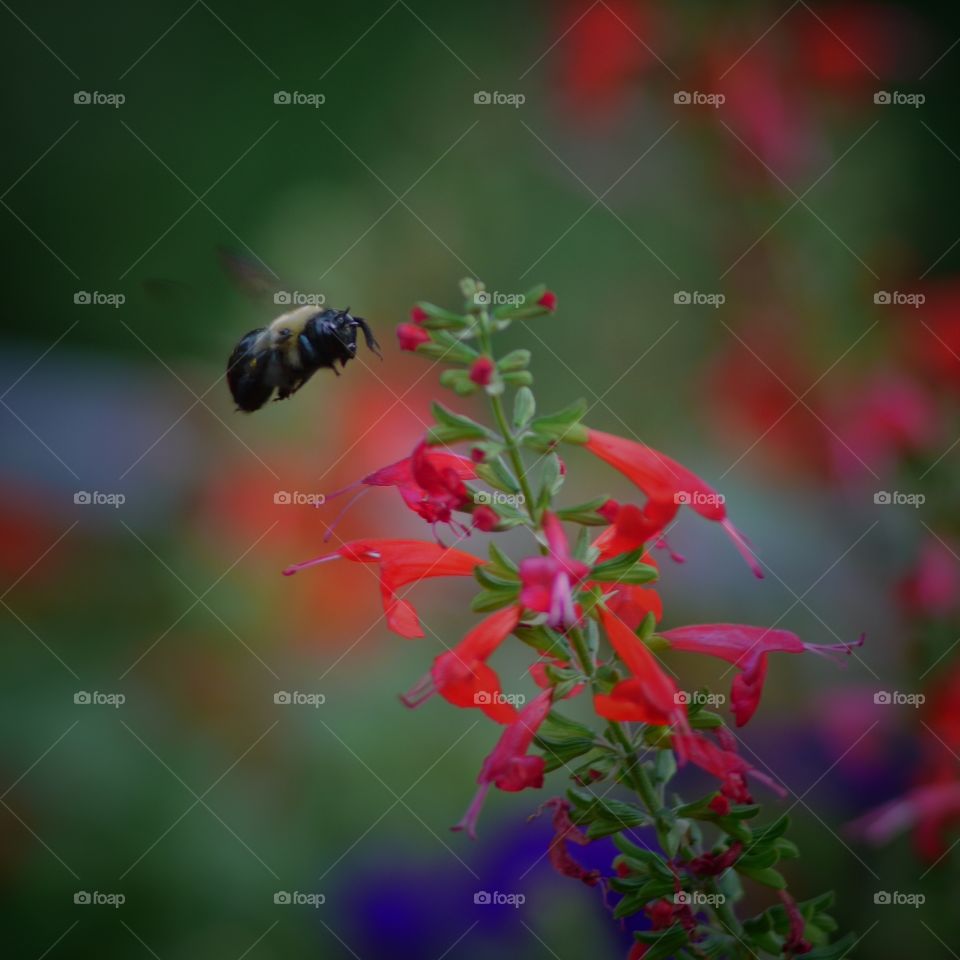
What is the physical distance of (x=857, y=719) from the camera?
1.47m

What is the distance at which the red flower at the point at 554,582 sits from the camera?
2.08 ft

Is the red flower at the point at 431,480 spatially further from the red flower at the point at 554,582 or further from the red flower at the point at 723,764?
the red flower at the point at 723,764

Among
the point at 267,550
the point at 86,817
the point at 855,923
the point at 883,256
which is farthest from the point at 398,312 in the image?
the point at 855,923

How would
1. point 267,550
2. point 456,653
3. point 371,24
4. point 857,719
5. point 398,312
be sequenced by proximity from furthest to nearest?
point 371,24 → point 398,312 → point 267,550 → point 857,719 → point 456,653

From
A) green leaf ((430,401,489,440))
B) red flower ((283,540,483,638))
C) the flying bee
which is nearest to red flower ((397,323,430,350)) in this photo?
green leaf ((430,401,489,440))

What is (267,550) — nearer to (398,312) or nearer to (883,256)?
(398,312)

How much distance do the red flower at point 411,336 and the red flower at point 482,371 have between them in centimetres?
4

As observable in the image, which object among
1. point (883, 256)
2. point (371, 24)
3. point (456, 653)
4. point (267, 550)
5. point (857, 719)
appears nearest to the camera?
point (456, 653)

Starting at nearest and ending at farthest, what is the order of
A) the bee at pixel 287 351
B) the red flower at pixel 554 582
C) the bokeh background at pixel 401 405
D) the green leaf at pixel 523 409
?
the red flower at pixel 554 582, the green leaf at pixel 523 409, the bee at pixel 287 351, the bokeh background at pixel 401 405

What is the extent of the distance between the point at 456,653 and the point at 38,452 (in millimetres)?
1673

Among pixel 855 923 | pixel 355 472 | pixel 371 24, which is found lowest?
pixel 855 923

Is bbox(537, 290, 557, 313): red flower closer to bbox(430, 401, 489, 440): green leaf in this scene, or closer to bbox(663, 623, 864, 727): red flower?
bbox(430, 401, 489, 440): green leaf

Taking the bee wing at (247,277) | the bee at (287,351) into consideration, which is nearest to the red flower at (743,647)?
the bee at (287,351)

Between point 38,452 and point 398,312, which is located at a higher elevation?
point 398,312
